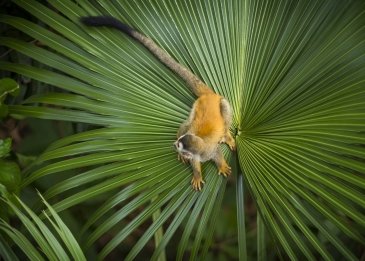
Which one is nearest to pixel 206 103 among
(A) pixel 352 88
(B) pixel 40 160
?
(A) pixel 352 88

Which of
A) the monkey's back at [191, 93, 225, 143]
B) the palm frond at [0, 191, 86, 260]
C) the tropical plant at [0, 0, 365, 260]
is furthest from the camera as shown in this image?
the monkey's back at [191, 93, 225, 143]

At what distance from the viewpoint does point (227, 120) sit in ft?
5.53

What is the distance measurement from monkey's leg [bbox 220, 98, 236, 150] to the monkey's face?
18cm

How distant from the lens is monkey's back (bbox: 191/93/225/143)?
166cm

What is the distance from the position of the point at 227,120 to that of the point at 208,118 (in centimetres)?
8

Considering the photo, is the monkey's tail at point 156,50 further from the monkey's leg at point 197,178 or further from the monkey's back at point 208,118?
the monkey's leg at point 197,178

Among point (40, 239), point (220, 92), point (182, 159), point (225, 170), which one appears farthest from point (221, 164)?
point (40, 239)

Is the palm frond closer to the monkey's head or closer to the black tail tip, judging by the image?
the monkey's head

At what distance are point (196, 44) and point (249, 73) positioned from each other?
0.72ft

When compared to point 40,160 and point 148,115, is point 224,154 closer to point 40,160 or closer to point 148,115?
point 148,115

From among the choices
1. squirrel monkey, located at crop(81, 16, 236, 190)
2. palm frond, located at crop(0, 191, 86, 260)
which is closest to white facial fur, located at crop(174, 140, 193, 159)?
squirrel monkey, located at crop(81, 16, 236, 190)

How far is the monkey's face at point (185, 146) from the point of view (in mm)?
1528

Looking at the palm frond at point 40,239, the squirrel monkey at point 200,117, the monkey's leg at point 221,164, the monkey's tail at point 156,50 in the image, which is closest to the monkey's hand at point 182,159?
the squirrel monkey at point 200,117

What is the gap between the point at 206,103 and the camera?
Answer: 166cm
